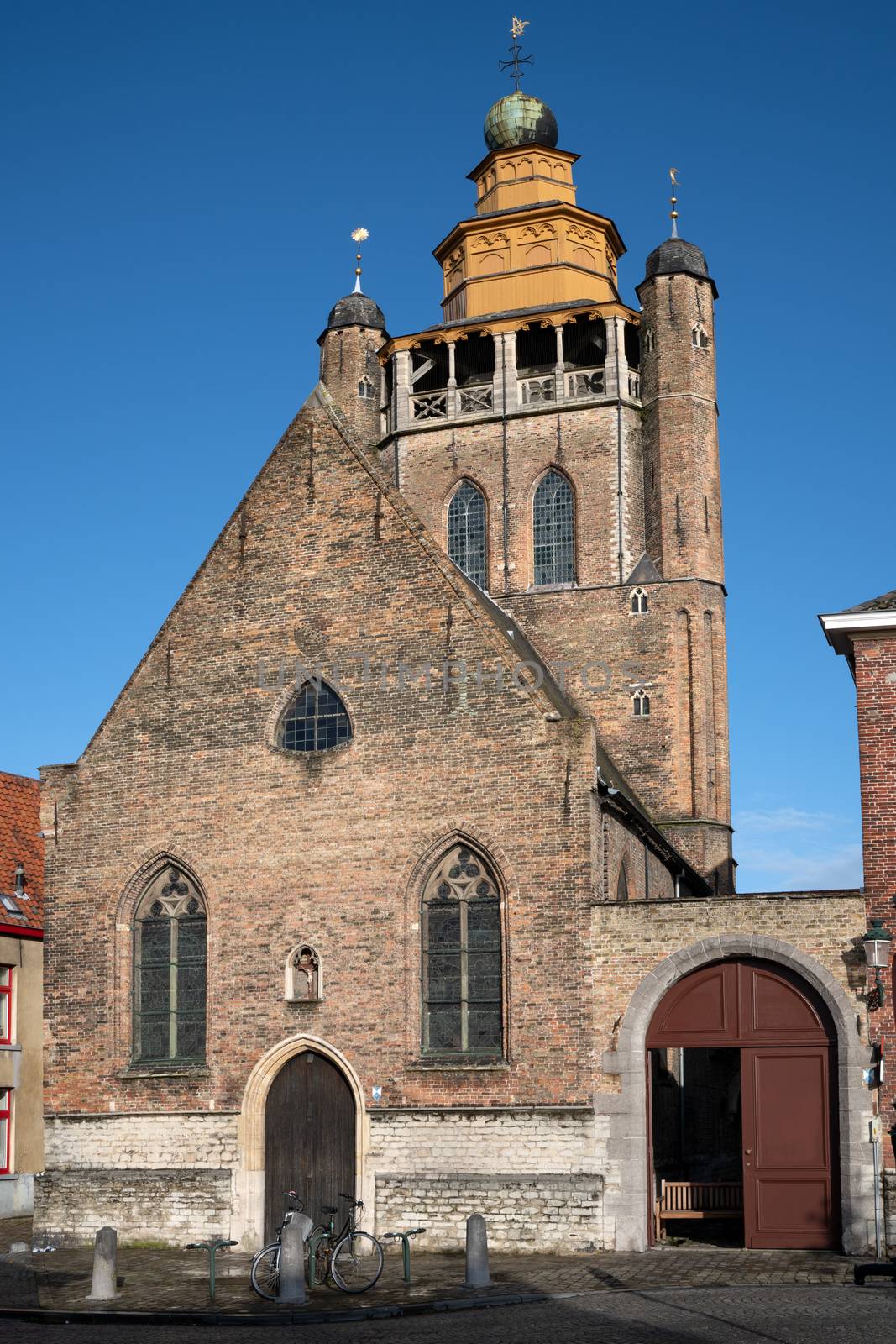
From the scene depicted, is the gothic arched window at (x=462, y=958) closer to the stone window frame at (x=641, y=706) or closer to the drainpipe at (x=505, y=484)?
the stone window frame at (x=641, y=706)

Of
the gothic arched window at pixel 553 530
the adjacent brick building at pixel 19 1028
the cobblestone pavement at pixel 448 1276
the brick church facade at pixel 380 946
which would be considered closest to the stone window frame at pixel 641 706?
the gothic arched window at pixel 553 530

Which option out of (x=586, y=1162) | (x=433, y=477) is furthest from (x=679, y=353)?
(x=586, y=1162)

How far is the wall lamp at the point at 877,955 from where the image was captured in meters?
19.1

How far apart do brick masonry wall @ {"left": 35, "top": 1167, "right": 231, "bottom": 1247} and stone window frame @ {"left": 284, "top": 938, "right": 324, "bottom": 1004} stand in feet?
8.14

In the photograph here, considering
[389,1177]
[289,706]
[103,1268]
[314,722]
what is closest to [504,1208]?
[389,1177]

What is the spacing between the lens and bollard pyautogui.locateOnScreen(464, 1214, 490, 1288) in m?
16.8

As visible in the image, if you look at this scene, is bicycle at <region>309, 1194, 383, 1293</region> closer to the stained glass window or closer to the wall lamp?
the wall lamp

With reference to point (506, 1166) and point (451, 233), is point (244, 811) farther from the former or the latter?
point (451, 233)

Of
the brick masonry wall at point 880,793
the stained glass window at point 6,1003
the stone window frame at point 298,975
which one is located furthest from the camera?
the stained glass window at point 6,1003

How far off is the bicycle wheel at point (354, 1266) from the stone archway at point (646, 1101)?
9.84 ft

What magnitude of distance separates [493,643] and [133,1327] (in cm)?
1000

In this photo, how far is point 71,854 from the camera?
24219mm

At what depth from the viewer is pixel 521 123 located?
41406 mm

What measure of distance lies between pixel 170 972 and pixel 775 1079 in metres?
8.63
